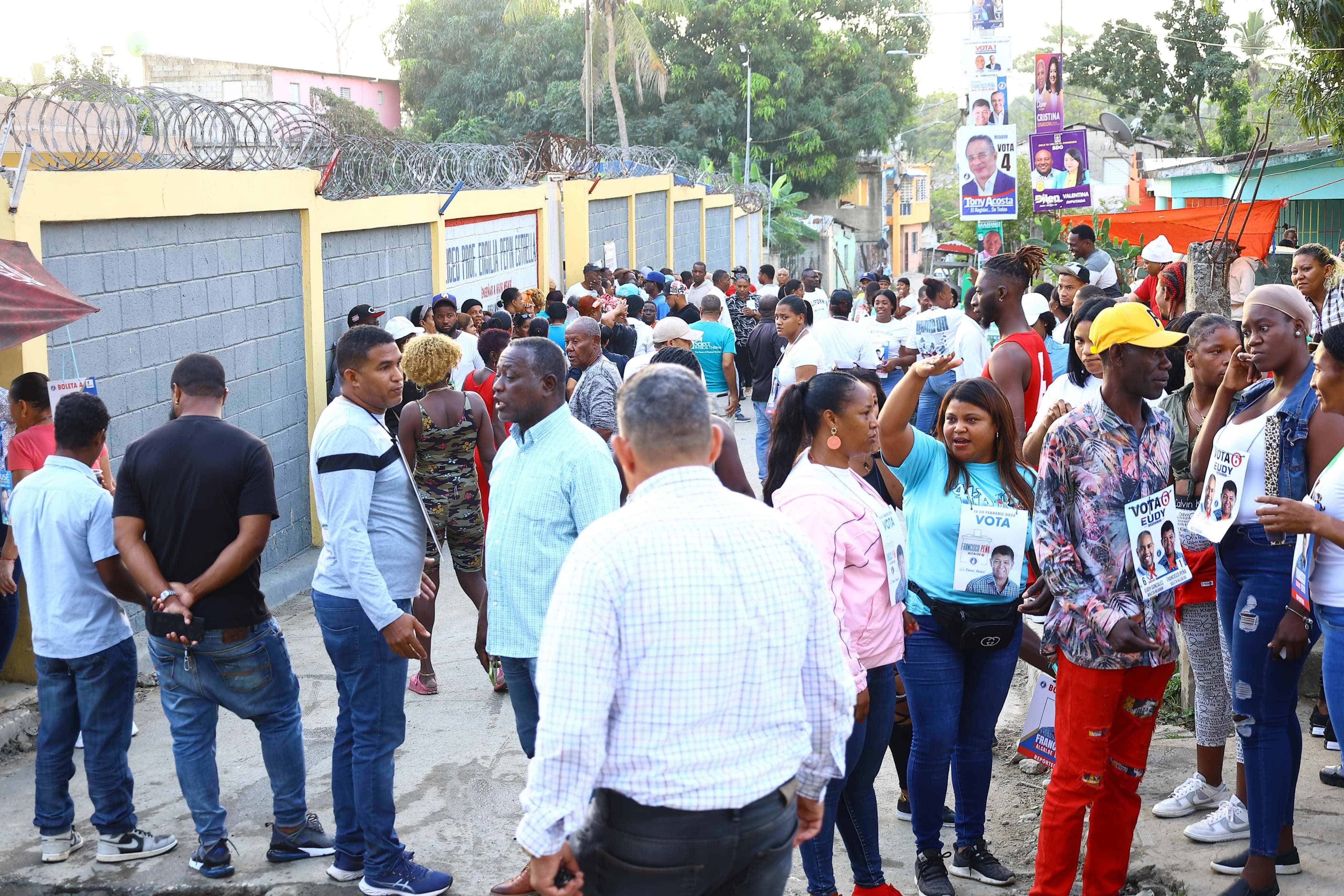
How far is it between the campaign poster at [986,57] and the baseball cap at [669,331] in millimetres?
13200

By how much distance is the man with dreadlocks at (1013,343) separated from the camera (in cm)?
602

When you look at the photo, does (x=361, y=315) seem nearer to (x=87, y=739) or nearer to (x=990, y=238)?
(x=87, y=739)

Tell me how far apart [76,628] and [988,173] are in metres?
15.7

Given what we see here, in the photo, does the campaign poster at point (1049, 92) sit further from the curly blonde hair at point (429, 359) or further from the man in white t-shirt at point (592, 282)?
the curly blonde hair at point (429, 359)

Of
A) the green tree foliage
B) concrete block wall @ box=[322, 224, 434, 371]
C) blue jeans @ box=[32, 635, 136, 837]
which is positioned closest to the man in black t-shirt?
blue jeans @ box=[32, 635, 136, 837]

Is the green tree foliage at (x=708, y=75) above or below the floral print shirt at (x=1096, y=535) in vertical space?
above

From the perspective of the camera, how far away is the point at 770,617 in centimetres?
253

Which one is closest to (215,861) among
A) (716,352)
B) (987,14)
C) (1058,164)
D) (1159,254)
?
(716,352)

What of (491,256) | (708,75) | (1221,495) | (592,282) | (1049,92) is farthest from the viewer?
→ (708,75)

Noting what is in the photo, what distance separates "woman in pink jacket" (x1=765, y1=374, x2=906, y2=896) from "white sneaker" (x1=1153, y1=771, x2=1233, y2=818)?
129cm

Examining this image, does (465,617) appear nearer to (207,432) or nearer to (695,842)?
(207,432)

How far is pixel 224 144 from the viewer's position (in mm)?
7926

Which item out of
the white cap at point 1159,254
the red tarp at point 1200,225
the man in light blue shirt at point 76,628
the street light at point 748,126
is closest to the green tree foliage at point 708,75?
the street light at point 748,126

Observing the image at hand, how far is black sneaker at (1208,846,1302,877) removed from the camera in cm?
405
